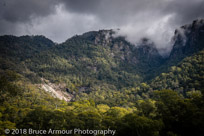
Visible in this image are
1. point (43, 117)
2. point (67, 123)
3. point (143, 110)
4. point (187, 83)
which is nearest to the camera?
point (143, 110)

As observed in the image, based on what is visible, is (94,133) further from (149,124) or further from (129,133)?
(149,124)

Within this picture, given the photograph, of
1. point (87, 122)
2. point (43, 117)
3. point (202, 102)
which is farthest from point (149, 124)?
point (43, 117)

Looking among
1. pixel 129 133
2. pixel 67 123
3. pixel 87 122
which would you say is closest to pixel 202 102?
pixel 129 133

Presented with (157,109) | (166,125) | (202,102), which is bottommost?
(166,125)

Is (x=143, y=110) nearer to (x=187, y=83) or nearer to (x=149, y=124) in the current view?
(x=149, y=124)

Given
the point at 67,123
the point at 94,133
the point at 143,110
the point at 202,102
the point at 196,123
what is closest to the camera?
the point at 196,123

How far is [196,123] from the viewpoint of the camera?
46.7m

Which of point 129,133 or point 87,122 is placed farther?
point 87,122

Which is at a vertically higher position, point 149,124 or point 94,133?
point 149,124

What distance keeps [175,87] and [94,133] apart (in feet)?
536

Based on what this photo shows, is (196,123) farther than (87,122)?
No

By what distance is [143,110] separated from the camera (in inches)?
2667

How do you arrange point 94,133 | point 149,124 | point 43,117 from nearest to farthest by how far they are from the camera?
1. point 149,124
2. point 94,133
3. point 43,117

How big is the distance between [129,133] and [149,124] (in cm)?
1413
